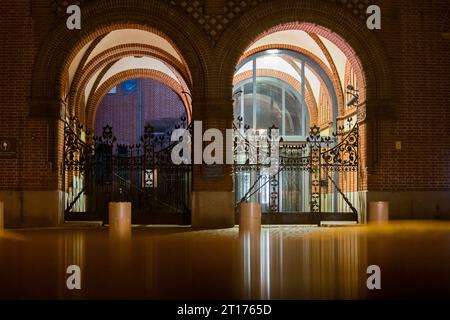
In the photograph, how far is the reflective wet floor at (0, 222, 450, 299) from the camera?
229 inches

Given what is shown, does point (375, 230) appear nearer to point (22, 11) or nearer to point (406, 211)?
point (406, 211)

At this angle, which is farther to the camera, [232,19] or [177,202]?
[177,202]

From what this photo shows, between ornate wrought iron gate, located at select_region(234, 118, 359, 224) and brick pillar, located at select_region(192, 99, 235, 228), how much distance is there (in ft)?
3.56

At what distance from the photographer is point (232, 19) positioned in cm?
1556

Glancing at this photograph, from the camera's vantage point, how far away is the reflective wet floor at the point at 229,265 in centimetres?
582

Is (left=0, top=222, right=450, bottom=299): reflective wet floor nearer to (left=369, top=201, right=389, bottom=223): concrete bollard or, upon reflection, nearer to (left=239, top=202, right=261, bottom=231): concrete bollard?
(left=239, top=202, right=261, bottom=231): concrete bollard

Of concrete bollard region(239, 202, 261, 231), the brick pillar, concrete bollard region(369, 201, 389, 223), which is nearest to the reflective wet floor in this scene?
concrete bollard region(239, 202, 261, 231)

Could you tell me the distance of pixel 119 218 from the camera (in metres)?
12.1

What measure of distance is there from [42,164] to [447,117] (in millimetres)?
10187

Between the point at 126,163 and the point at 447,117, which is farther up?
the point at 447,117

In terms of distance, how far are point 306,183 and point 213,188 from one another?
7.24 meters

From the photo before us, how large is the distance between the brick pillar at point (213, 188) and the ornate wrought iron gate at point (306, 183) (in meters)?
1.08

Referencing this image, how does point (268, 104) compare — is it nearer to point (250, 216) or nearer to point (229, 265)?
point (250, 216)
